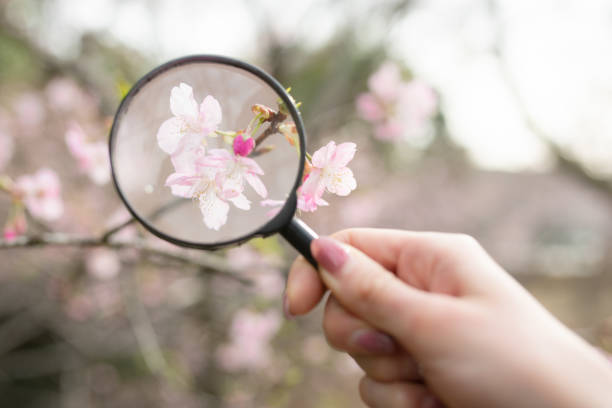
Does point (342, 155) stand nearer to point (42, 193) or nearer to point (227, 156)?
point (227, 156)

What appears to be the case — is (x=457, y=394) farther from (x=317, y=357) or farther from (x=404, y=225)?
(x=404, y=225)

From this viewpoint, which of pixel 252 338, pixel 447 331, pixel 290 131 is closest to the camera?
pixel 447 331

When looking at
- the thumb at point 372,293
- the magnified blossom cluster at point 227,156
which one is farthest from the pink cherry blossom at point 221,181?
the thumb at point 372,293

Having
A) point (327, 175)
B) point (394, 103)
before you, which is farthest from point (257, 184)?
point (394, 103)

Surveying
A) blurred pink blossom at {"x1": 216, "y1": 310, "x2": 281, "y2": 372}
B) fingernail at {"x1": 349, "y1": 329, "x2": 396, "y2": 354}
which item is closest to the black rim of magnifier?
fingernail at {"x1": 349, "y1": 329, "x2": 396, "y2": 354}

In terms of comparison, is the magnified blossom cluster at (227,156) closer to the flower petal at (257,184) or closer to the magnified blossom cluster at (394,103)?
the flower petal at (257,184)

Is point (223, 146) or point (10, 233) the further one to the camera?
point (10, 233)
